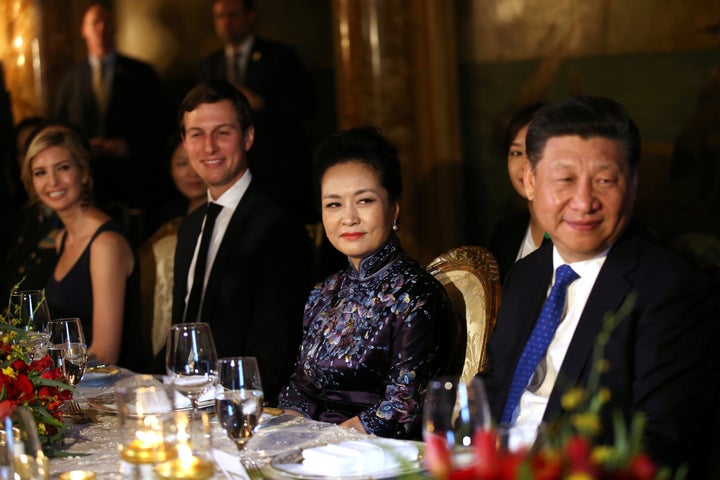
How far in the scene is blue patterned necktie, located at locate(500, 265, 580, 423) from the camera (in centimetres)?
232

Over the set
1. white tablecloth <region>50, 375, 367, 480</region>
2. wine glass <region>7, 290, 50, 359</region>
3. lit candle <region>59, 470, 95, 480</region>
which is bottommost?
white tablecloth <region>50, 375, 367, 480</region>

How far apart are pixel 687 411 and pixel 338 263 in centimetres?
355

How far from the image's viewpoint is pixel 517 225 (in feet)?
14.0

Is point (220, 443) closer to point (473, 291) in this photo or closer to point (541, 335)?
point (541, 335)

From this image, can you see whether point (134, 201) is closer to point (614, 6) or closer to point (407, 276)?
point (614, 6)

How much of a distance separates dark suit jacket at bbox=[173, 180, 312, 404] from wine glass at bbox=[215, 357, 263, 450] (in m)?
1.44

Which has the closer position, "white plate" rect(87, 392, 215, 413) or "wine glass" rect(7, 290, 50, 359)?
"white plate" rect(87, 392, 215, 413)

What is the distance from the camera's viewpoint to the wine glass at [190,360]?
2.21 meters

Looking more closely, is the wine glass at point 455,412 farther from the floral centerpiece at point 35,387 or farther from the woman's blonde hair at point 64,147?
the woman's blonde hair at point 64,147

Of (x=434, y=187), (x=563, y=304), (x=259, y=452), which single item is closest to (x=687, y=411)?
Result: (x=563, y=304)

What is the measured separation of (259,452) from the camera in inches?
85.3

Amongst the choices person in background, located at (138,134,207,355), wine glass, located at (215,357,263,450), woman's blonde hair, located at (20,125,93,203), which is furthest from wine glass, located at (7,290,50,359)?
woman's blonde hair, located at (20,125,93,203)

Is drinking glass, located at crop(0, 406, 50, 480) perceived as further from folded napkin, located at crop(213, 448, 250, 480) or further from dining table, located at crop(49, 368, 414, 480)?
folded napkin, located at crop(213, 448, 250, 480)

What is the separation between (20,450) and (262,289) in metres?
1.97
